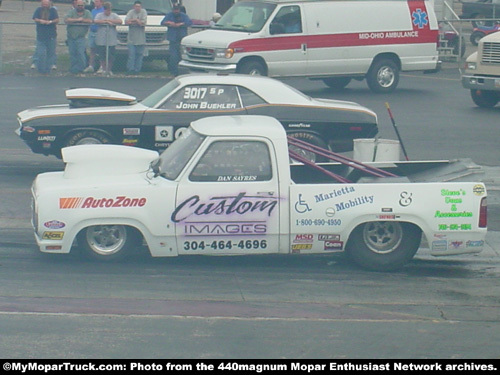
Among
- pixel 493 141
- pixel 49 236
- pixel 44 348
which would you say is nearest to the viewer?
pixel 44 348

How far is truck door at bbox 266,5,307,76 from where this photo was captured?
21328 millimetres

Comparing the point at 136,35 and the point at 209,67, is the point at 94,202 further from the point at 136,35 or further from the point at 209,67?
the point at 136,35

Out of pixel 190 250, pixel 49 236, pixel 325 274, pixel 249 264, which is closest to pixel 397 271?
pixel 325 274

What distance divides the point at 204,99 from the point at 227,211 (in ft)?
15.0

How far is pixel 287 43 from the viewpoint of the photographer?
2155cm

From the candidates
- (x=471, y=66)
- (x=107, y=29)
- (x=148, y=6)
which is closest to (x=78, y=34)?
(x=107, y=29)

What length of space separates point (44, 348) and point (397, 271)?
12.5ft

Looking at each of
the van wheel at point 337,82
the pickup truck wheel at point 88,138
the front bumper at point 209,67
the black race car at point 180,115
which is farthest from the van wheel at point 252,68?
the pickup truck wheel at point 88,138

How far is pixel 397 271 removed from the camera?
899 cm

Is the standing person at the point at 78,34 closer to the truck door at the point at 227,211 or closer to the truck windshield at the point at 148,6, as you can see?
the truck windshield at the point at 148,6

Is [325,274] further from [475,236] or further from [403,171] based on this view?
[403,171]

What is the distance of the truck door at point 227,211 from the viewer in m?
8.62

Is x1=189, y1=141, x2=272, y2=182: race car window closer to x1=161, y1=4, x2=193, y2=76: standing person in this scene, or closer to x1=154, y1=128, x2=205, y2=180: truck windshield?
x1=154, y1=128, x2=205, y2=180: truck windshield

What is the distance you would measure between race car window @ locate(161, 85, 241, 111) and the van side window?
340 inches
